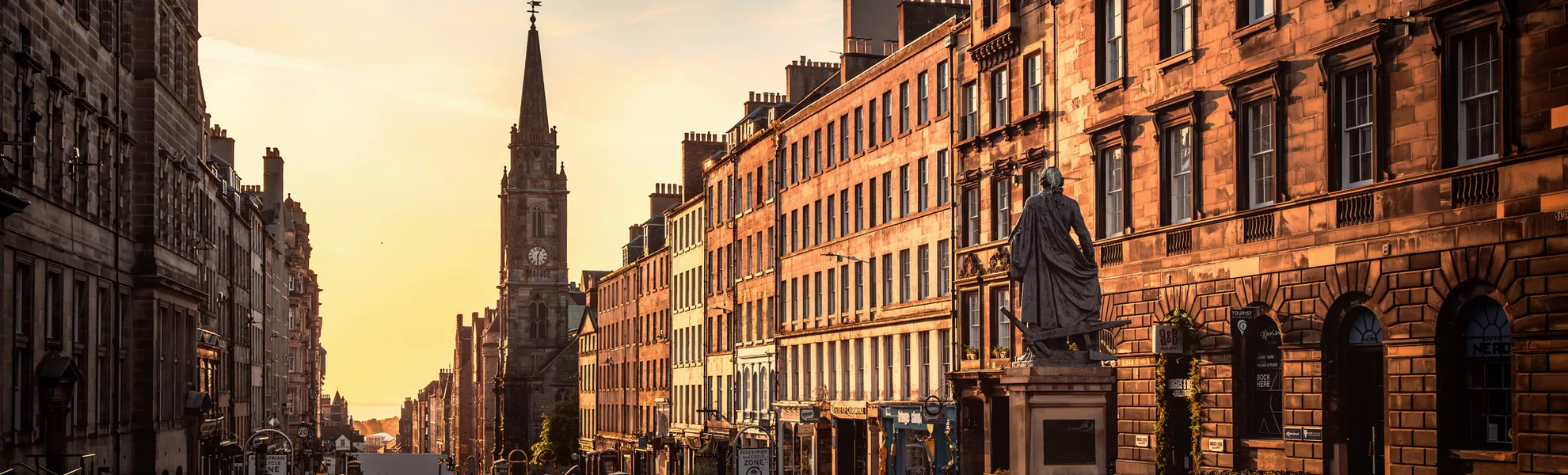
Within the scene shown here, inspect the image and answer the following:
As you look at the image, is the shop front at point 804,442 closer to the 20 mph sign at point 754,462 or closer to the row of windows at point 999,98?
the 20 mph sign at point 754,462

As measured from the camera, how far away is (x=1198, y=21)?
33500 millimetres

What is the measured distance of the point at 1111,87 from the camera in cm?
3709

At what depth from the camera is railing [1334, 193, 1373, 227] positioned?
91.0 feet

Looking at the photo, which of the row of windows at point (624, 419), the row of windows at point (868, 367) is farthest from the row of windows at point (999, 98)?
the row of windows at point (624, 419)

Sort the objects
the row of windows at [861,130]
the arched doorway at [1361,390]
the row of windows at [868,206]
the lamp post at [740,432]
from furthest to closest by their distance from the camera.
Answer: the lamp post at [740,432], the row of windows at [861,130], the row of windows at [868,206], the arched doorway at [1361,390]

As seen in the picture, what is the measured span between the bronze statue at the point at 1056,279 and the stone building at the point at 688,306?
57.8m

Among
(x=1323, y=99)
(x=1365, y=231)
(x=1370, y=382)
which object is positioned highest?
(x=1323, y=99)

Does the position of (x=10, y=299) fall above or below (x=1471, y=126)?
below

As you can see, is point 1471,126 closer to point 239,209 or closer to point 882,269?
point 882,269

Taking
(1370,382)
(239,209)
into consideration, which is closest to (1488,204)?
(1370,382)

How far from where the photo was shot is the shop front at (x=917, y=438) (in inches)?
1923

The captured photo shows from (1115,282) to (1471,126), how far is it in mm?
12173

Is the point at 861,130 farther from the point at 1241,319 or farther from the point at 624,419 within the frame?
the point at 624,419

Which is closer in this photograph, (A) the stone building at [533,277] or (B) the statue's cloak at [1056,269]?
(B) the statue's cloak at [1056,269]
